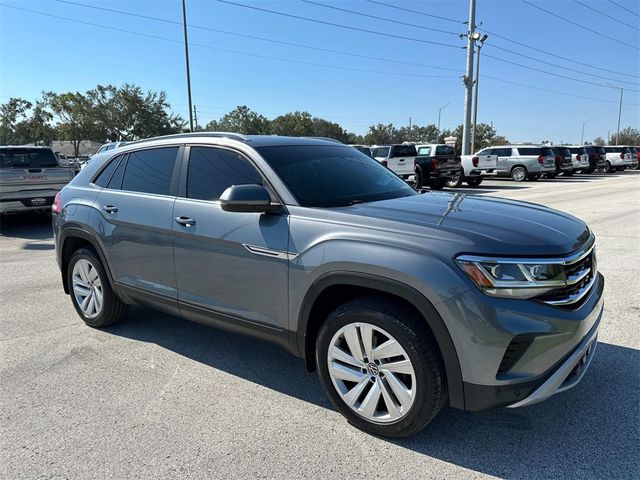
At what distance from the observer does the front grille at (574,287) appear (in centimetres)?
253

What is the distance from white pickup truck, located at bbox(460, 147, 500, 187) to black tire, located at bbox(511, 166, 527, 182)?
1.03 metres

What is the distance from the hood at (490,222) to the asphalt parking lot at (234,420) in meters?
1.10

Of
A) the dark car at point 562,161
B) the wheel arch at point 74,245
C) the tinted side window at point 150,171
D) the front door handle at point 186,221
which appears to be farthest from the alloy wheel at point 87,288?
the dark car at point 562,161

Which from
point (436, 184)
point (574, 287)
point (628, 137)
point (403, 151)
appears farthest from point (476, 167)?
point (628, 137)

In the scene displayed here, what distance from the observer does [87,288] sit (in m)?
4.71

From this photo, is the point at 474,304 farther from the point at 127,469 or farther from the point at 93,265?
the point at 93,265

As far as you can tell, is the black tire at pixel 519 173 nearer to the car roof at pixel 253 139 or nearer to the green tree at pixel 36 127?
the car roof at pixel 253 139

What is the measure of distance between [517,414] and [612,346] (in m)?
1.54

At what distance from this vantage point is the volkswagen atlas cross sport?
2.47 metres

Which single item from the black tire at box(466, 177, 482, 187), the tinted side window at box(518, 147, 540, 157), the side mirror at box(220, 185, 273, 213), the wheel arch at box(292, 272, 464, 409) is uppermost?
the tinted side window at box(518, 147, 540, 157)

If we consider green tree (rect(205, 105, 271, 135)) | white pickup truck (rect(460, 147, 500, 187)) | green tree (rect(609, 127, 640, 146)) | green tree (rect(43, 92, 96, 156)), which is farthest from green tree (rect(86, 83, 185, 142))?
green tree (rect(609, 127, 640, 146))

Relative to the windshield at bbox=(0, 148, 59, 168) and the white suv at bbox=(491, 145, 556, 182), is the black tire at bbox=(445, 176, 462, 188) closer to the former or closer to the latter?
the white suv at bbox=(491, 145, 556, 182)

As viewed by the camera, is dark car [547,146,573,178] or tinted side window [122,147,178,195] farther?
dark car [547,146,573,178]

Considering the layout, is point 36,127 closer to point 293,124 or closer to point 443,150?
point 293,124
